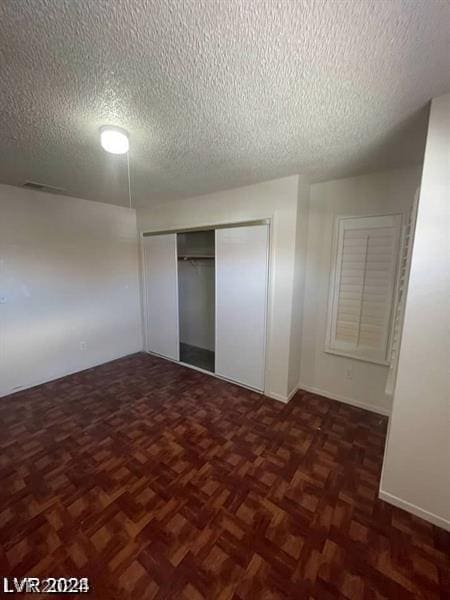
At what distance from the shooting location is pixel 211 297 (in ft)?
13.0

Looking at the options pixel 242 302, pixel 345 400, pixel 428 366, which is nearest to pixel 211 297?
pixel 242 302

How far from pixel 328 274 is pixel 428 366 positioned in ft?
4.69

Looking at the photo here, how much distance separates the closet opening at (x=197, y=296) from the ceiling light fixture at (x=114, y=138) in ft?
6.18

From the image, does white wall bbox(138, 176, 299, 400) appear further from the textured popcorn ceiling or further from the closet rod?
the textured popcorn ceiling

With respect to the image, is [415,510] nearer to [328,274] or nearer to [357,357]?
[357,357]

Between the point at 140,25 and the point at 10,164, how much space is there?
2003 millimetres

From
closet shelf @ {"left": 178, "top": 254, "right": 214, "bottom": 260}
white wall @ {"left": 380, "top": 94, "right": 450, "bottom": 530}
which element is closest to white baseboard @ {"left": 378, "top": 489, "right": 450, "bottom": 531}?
white wall @ {"left": 380, "top": 94, "right": 450, "bottom": 530}

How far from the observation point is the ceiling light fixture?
1.53 metres

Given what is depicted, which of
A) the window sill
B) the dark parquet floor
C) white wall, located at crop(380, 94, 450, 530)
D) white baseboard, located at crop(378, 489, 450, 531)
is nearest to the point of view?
the dark parquet floor

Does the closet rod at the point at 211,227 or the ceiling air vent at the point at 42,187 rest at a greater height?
the ceiling air vent at the point at 42,187

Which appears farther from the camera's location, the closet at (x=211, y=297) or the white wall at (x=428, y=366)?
the closet at (x=211, y=297)

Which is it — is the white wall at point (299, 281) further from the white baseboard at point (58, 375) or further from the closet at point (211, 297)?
the white baseboard at point (58, 375)

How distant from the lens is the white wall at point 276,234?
8.08 ft

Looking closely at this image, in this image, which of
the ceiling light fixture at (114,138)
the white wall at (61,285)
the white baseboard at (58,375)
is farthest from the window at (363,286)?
the white baseboard at (58,375)
